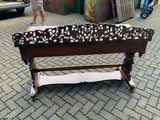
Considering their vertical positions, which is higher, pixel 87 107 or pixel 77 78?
pixel 77 78

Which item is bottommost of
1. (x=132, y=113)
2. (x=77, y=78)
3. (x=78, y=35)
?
(x=132, y=113)

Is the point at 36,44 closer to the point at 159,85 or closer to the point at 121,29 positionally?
the point at 121,29

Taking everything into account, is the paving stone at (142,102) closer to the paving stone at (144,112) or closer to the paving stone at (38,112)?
the paving stone at (144,112)

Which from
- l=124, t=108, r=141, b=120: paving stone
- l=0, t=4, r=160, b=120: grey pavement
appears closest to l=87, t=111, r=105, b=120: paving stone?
l=0, t=4, r=160, b=120: grey pavement

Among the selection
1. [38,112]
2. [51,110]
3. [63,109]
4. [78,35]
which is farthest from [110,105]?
[78,35]

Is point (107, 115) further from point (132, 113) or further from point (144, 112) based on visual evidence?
point (144, 112)

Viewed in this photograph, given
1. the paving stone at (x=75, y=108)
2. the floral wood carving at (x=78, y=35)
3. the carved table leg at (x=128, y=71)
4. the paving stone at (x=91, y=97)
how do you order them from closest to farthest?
the floral wood carving at (x=78, y=35) < the paving stone at (x=75, y=108) < the paving stone at (x=91, y=97) < the carved table leg at (x=128, y=71)

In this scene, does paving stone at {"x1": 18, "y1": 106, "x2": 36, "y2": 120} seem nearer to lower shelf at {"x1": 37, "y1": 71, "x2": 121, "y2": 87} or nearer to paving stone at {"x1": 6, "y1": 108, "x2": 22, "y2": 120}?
paving stone at {"x1": 6, "y1": 108, "x2": 22, "y2": 120}

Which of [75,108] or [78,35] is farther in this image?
[75,108]

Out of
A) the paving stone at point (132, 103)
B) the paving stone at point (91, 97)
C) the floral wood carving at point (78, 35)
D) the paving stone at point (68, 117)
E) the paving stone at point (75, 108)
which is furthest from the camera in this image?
the paving stone at point (91, 97)

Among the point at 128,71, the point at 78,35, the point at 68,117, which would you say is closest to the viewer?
the point at 78,35

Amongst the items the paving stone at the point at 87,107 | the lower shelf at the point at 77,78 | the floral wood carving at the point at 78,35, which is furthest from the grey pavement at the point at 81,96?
the floral wood carving at the point at 78,35

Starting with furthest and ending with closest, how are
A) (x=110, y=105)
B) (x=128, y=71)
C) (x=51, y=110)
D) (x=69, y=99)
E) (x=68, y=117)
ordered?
(x=128, y=71)
(x=69, y=99)
(x=110, y=105)
(x=51, y=110)
(x=68, y=117)

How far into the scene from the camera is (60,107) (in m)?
2.56
